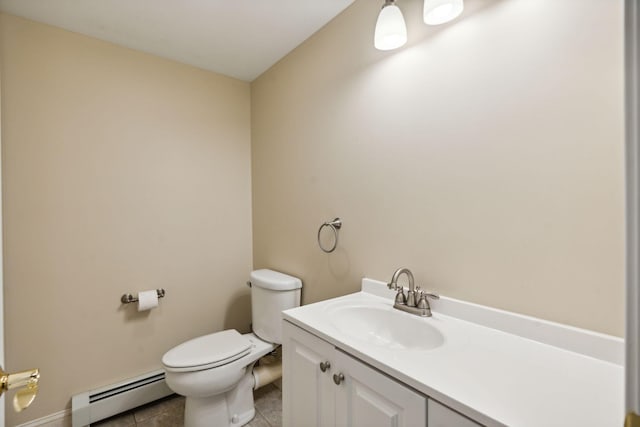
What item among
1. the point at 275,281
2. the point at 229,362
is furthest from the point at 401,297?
the point at 229,362

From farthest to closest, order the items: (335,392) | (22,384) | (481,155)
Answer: (481,155) < (335,392) < (22,384)

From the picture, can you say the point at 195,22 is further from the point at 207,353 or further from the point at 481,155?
the point at 207,353

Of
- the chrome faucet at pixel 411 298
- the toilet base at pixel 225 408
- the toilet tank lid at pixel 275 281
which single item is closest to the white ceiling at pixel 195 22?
the chrome faucet at pixel 411 298

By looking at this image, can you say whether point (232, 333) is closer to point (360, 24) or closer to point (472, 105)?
point (472, 105)

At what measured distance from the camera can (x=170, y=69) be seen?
2.08 meters

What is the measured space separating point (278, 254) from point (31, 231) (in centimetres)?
141

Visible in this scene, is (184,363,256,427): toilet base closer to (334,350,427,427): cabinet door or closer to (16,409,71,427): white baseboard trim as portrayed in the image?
(16,409,71,427): white baseboard trim

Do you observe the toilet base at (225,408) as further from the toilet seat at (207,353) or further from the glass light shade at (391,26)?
the glass light shade at (391,26)

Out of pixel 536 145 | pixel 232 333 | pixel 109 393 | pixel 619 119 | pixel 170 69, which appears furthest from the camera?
pixel 170 69

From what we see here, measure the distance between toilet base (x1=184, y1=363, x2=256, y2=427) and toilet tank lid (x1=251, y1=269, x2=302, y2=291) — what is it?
52 centimetres

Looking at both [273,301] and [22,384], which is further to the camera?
[273,301]

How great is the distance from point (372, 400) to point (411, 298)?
1.57ft

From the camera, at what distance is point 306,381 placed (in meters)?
1.09

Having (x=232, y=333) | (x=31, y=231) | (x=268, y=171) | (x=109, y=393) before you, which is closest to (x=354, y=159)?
(x=268, y=171)
